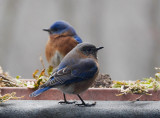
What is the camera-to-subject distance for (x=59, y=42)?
4.69 meters

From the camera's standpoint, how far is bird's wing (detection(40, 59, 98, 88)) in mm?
2729

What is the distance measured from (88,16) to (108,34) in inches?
16.3

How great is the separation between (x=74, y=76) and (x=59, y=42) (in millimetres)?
1940

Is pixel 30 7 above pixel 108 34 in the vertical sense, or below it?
above

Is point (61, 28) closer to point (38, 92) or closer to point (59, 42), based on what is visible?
point (59, 42)

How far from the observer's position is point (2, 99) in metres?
2.53

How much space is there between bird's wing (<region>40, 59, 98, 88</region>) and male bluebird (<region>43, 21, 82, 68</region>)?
5.26 ft

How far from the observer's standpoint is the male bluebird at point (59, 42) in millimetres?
4570

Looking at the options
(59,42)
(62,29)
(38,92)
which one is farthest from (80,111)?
(62,29)

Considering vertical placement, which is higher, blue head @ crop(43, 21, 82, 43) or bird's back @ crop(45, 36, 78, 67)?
blue head @ crop(43, 21, 82, 43)

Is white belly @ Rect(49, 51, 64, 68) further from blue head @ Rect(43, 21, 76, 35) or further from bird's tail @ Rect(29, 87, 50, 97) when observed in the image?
bird's tail @ Rect(29, 87, 50, 97)

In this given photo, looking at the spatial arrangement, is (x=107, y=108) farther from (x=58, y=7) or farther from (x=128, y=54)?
(x=128, y=54)

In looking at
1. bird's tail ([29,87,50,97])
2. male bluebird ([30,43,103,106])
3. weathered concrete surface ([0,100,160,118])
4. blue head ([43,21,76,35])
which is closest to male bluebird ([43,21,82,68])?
blue head ([43,21,76,35])

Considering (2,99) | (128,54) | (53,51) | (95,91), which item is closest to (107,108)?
(95,91)
